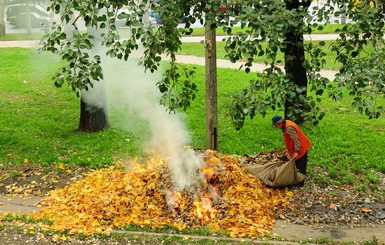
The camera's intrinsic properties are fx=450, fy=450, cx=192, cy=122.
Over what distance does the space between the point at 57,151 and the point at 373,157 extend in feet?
21.0

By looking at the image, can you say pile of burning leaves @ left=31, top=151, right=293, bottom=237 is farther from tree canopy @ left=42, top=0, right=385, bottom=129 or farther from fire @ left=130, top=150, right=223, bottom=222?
tree canopy @ left=42, top=0, right=385, bottom=129

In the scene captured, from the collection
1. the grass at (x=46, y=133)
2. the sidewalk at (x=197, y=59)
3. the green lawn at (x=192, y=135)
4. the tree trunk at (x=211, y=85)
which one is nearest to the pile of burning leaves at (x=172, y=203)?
the tree trunk at (x=211, y=85)

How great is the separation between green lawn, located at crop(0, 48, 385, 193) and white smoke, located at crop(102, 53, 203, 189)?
334 mm

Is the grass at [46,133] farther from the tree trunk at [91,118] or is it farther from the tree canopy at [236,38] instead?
the tree canopy at [236,38]

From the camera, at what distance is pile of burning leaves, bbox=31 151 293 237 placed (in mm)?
6480

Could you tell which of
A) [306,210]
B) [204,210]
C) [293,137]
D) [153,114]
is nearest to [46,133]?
[153,114]

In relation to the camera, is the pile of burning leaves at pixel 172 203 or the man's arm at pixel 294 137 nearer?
the pile of burning leaves at pixel 172 203

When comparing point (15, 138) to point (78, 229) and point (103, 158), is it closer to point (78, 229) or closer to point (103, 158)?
point (103, 158)

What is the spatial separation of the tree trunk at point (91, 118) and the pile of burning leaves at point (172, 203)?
278 cm

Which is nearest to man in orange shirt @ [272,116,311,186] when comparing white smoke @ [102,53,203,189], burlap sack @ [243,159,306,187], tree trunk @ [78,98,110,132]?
burlap sack @ [243,159,306,187]

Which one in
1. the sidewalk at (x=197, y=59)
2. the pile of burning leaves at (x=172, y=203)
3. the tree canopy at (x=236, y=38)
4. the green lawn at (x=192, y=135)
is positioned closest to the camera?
the tree canopy at (x=236, y=38)

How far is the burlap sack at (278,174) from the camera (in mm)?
7297

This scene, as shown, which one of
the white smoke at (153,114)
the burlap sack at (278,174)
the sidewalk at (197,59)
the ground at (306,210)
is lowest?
the ground at (306,210)

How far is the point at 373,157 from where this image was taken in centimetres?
882
